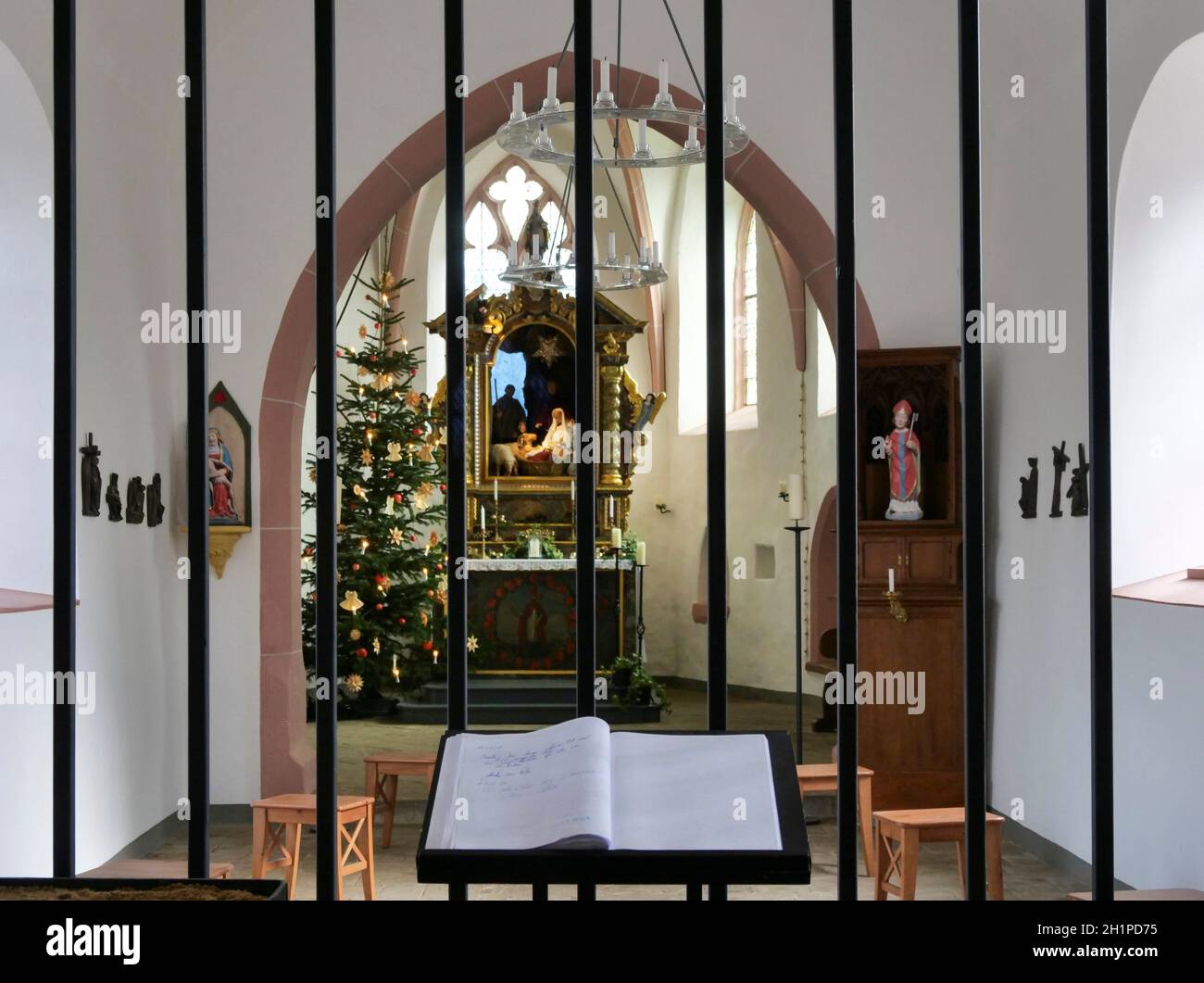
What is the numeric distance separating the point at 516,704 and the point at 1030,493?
5.10 m

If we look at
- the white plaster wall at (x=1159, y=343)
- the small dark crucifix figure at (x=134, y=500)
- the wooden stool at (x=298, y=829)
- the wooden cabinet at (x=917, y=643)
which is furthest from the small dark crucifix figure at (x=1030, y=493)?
the small dark crucifix figure at (x=134, y=500)

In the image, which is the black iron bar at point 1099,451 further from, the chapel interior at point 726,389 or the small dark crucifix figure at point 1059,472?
the small dark crucifix figure at point 1059,472

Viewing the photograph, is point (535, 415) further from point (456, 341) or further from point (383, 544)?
point (456, 341)

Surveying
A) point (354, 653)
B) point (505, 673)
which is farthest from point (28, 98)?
point (505, 673)

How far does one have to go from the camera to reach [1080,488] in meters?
5.42

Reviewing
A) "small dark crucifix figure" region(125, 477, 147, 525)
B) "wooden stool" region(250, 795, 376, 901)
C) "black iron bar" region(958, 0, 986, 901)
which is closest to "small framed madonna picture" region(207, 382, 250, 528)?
"small dark crucifix figure" region(125, 477, 147, 525)

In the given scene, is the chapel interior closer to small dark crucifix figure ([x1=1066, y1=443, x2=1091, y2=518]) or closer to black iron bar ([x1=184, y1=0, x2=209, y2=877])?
small dark crucifix figure ([x1=1066, y1=443, x2=1091, y2=518])

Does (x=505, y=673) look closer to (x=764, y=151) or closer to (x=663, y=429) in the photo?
(x=663, y=429)

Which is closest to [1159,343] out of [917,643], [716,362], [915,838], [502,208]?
[917,643]

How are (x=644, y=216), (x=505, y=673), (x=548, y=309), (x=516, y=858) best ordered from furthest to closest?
1. (x=644, y=216)
2. (x=548, y=309)
3. (x=505, y=673)
4. (x=516, y=858)

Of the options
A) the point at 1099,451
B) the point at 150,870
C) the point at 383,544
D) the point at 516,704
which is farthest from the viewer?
the point at 383,544

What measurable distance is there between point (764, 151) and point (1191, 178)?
2.41 m

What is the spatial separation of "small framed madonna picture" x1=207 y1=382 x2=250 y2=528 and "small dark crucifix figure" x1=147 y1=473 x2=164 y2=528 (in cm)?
29

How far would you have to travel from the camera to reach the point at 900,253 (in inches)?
266
